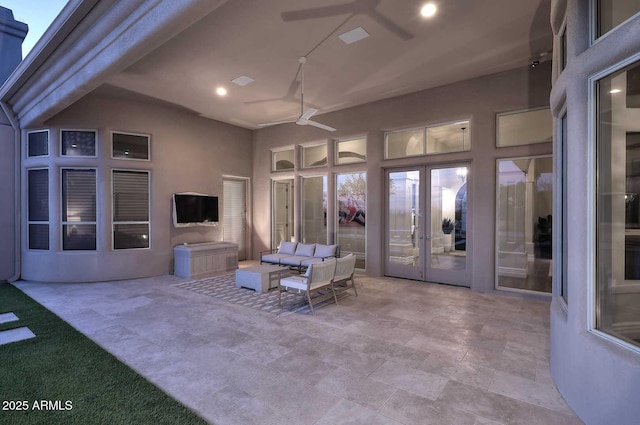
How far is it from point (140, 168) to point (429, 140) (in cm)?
627

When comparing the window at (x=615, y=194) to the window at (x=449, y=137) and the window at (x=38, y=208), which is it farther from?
the window at (x=38, y=208)

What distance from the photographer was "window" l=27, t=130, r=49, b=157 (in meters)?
6.64

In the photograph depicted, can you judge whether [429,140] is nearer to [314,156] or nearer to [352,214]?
[352,214]

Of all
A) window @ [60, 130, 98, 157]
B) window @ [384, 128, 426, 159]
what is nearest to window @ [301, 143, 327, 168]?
window @ [384, 128, 426, 159]

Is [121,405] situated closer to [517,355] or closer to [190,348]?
[190,348]

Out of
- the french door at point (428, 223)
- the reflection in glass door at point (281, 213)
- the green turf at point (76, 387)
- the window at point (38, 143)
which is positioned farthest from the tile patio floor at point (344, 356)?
the reflection in glass door at point (281, 213)

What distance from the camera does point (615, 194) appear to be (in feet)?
7.61

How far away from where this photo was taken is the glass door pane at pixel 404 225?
6.68m

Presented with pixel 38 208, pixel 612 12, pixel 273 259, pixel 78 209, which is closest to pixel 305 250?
pixel 273 259

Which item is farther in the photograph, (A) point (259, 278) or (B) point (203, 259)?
(B) point (203, 259)

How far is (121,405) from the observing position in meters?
2.40

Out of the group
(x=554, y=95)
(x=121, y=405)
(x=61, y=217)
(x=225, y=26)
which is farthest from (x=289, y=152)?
(x=121, y=405)

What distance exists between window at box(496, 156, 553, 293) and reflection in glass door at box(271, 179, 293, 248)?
17.2 ft

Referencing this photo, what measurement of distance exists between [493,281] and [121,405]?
18.7 ft
